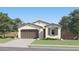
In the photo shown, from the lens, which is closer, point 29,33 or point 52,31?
point 29,33

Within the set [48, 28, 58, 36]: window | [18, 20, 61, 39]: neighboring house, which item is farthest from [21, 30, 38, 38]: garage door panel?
[48, 28, 58, 36]: window

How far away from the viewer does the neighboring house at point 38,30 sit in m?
33.2

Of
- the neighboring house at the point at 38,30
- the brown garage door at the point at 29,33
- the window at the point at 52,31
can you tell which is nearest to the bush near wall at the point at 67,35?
the neighboring house at the point at 38,30

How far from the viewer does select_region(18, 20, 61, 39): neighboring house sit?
33156 mm

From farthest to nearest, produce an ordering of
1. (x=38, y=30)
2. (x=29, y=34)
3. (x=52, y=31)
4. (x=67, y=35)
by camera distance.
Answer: (x=38, y=30), (x=52, y=31), (x=29, y=34), (x=67, y=35)

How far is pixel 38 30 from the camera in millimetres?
34125

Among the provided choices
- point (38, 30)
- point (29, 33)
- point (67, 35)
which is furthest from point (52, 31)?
point (29, 33)

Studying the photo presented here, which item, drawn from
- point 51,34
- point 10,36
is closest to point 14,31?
point 10,36

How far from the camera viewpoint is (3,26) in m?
30.0

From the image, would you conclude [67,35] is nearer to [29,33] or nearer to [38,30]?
[38,30]

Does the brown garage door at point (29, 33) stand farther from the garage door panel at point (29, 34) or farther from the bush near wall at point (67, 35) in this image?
the bush near wall at point (67, 35)

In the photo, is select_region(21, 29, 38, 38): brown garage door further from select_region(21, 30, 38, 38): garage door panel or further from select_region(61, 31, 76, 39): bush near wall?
select_region(61, 31, 76, 39): bush near wall
